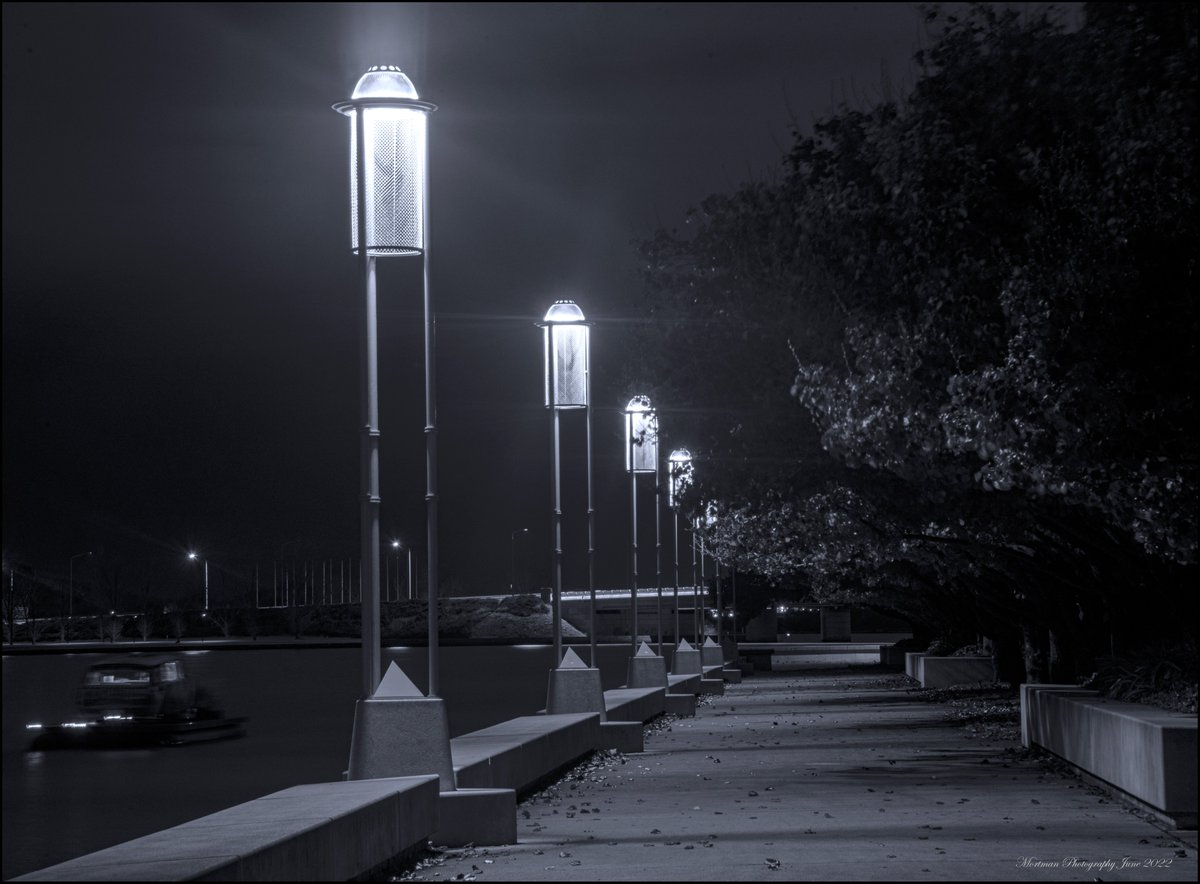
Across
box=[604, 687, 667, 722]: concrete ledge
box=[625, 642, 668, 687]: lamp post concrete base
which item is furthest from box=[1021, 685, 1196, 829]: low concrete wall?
box=[625, 642, 668, 687]: lamp post concrete base

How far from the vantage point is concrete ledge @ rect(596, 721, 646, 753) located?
2541 centimetres

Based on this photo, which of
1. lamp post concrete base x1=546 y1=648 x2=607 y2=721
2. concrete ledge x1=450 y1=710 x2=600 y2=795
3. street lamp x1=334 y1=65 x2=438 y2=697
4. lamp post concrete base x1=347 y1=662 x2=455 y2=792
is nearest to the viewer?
lamp post concrete base x1=347 y1=662 x2=455 y2=792

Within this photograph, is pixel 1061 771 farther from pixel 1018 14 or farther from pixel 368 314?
pixel 368 314

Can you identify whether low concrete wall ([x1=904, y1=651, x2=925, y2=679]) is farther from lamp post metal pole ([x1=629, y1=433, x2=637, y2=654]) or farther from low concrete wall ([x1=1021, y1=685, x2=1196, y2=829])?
low concrete wall ([x1=1021, y1=685, x2=1196, y2=829])

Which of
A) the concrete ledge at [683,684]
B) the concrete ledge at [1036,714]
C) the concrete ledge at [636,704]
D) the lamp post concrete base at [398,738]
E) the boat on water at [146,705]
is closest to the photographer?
the lamp post concrete base at [398,738]

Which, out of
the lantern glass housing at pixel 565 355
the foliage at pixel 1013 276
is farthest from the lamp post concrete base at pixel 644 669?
the foliage at pixel 1013 276

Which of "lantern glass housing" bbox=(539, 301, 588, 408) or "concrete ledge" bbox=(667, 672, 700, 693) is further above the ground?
"lantern glass housing" bbox=(539, 301, 588, 408)

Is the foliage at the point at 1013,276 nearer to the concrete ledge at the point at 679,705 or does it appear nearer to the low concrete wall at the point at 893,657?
the concrete ledge at the point at 679,705

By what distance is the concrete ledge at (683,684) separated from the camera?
135 ft

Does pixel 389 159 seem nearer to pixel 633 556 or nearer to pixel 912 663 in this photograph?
pixel 633 556

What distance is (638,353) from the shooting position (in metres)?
24.0

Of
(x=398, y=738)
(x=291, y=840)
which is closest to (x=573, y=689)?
(x=398, y=738)

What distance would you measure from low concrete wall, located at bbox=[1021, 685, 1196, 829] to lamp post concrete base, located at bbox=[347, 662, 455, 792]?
20.1 feet

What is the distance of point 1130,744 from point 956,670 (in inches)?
Result: 1262
